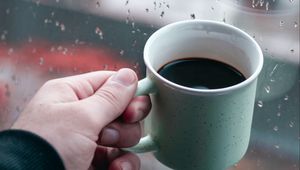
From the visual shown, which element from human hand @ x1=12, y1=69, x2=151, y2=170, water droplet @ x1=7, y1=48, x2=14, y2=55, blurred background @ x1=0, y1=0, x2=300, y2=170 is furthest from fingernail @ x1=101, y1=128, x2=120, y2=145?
water droplet @ x1=7, y1=48, x2=14, y2=55

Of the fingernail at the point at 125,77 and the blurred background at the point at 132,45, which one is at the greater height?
the fingernail at the point at 125,77

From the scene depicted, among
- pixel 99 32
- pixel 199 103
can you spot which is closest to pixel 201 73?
pixel 199 103

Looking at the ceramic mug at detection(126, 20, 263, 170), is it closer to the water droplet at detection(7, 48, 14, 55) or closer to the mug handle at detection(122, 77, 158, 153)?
the mug handle at detection(122, 77, 158, 153)

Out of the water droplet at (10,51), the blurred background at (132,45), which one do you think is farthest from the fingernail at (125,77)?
the water droplet at (10,51)

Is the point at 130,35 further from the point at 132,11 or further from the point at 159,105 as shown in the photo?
the point at 159,105

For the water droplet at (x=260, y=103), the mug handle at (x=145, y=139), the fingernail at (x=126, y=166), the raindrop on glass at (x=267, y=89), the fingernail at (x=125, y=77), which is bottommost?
the water droplet at (x=260, y=103)

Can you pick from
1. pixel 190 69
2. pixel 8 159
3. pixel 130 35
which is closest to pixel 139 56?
pixel 130 35

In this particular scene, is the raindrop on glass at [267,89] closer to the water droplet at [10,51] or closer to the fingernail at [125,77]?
the fingernail at [125,77]
